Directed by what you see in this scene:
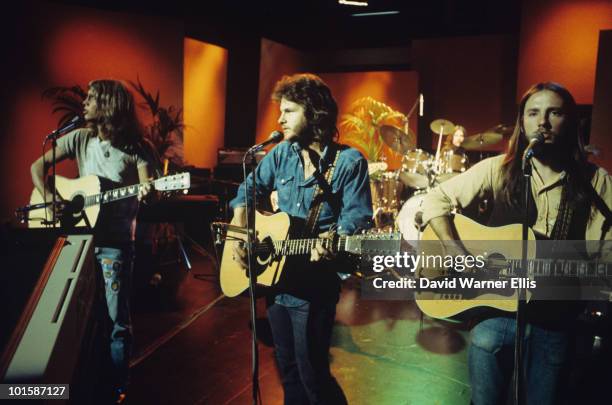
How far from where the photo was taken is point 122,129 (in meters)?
3.28

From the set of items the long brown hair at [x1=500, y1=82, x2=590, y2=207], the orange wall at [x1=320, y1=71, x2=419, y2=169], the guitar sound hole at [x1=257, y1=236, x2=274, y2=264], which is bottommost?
the guitar sound hole at [x1=257, y1=236, x2=274, y2=264]

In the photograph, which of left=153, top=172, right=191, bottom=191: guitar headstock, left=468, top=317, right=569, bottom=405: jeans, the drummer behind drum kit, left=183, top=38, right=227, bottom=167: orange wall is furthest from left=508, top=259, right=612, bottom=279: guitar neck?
left=183, top=38, right=227, bottom=167: orange wall

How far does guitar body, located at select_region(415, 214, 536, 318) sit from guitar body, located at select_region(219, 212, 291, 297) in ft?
2.62

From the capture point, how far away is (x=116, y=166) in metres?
3.31

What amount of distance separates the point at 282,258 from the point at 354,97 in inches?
384

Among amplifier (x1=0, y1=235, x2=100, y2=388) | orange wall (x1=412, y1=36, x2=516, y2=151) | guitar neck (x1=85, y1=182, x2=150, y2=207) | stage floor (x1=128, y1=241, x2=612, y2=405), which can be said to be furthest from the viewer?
orange wall (x1=412, y1=36, x2=516, y2=151)

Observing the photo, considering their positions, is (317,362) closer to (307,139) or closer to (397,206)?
(307,139)

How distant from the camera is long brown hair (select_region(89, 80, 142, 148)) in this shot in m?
3.28

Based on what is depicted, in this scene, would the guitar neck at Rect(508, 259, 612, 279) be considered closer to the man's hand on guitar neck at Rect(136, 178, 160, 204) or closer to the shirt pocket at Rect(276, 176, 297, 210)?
the shirt pocket at Rect(276, 176, 297, 210)

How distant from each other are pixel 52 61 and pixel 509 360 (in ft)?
23.1

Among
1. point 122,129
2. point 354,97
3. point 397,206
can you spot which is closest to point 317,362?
point 122,129

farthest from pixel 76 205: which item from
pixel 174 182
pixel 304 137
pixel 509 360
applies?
pixel 509 360

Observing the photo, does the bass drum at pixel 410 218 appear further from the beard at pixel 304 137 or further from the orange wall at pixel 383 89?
the orange wall at pixel 383 89

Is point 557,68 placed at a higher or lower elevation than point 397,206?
higher
